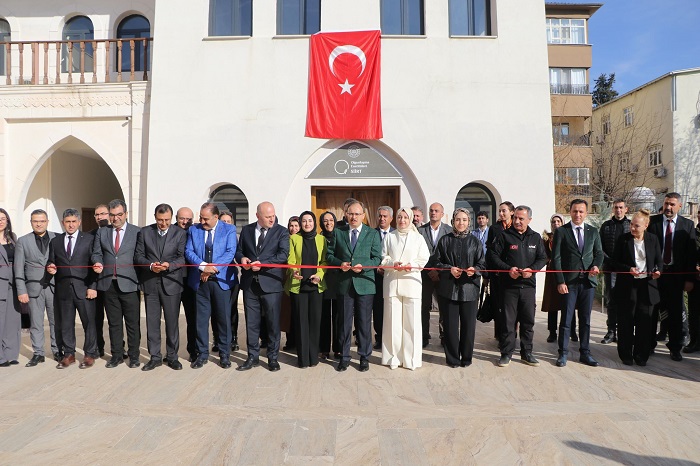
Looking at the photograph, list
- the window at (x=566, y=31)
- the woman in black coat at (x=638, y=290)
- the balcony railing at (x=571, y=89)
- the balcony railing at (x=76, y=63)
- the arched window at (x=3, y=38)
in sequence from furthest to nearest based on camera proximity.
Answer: the window at (x=566, y=31)
the balcony railing at (x=571, y=89)
the arched window at (x=3, y=38)
the balcony railing at (x=76, y=63)
the woman in black coat at (x=638, y=290)

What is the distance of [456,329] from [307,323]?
6.17ft

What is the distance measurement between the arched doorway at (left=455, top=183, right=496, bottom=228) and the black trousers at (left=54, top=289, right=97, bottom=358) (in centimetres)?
768

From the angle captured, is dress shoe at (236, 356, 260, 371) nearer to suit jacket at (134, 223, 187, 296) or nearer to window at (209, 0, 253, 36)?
suit jacket at (134, 223, 187, 296)

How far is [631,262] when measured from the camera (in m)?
6.22

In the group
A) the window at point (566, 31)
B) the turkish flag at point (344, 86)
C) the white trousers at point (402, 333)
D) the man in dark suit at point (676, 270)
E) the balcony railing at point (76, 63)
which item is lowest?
the white trousers at point (402, 333)

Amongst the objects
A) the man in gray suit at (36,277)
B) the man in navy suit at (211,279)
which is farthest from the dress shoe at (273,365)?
the man in gray suit at (36,277)

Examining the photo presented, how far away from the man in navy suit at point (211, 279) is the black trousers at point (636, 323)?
502 cm

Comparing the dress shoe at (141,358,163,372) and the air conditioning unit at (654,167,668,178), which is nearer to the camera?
the dress shoe at (141,358,163,372)

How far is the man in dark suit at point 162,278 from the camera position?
6020 mm

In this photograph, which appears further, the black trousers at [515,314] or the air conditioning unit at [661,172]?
the air conditioning unit at [661,172]

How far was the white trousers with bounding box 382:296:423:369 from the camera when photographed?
598cm

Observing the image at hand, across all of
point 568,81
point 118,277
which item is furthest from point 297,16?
point 568,81

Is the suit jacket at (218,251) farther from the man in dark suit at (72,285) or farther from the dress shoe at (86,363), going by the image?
the dress shoe at (86,363)

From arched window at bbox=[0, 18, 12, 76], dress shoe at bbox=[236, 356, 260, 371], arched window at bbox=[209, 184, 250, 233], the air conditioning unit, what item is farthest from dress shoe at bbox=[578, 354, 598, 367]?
the air conditioning unit
